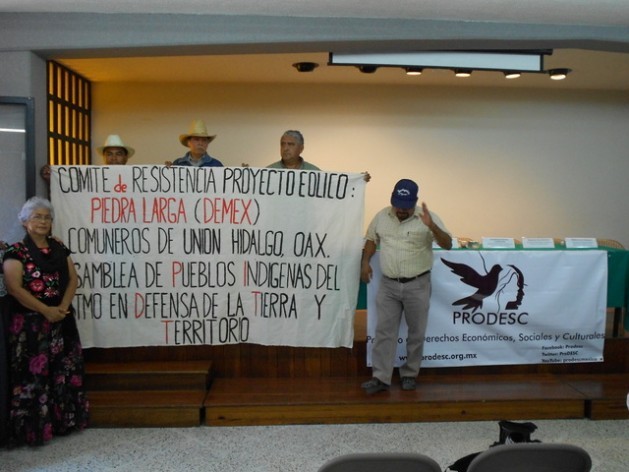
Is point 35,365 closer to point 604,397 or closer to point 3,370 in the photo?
point 3,370

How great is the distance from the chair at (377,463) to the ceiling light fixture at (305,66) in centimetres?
459

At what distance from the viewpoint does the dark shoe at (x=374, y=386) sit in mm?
4105

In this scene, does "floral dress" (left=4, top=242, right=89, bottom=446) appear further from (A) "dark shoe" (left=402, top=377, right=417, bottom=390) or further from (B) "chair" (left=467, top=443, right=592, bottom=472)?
(B) "chair" (left=467, top=443, right=592, bottom=472)

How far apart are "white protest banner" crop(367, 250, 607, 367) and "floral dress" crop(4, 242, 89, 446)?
2012mm

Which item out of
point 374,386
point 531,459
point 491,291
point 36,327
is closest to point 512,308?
point 491,291

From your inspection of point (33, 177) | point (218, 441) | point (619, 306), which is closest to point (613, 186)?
point (619, 306)

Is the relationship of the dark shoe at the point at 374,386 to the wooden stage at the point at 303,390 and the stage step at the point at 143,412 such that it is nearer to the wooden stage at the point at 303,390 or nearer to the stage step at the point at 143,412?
the wooden stage at the point at 303,390

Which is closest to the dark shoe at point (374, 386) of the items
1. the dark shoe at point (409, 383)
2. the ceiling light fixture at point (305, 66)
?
the dark shoe at point (409, 383)

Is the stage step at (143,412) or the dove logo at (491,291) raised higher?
the dove logo at (491,291)

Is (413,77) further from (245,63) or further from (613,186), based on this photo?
(613,186)

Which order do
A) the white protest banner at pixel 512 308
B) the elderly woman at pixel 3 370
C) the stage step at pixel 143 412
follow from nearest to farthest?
the elderly woman at pixel 3 370 < the stage step at pixel 143 412 < the white protest banner at pixel 512 308

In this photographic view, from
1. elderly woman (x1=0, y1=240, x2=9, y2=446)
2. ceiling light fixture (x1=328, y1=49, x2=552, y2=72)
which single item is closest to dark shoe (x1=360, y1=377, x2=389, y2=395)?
elderly woman (x1=0, y1=240, x2=9, y2=446)

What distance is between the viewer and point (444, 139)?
7.23 m

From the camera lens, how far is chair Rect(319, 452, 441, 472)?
5.82 ft
